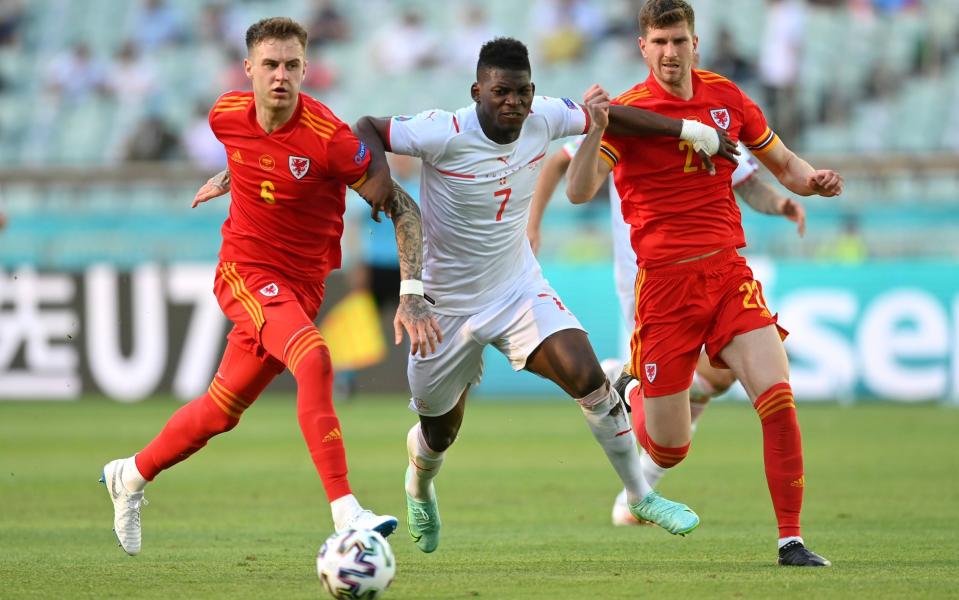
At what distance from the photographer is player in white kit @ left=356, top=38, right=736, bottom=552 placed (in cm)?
741

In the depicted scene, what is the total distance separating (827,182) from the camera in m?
7.41

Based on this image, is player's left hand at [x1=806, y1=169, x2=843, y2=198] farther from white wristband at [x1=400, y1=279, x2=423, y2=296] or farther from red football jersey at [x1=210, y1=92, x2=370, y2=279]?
red football jersey at [x1=210, y1=92, x2=370, y2=279]

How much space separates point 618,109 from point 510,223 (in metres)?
0.85

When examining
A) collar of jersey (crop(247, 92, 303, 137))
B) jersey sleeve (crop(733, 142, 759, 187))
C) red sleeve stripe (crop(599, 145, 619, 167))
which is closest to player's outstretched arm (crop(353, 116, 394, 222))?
collar of jersey (crop(247, 92, 303, 137))

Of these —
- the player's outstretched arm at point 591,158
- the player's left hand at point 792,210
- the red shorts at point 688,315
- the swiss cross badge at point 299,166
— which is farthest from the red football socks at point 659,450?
the swiss cross badge at point 299,166

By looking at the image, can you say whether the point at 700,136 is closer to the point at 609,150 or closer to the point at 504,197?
the point at 609,150

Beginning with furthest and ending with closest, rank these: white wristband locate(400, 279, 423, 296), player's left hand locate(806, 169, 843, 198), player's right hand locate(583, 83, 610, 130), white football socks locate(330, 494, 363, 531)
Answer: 1. player's left hand locate(806, 169, 843, 198)
2. player's right hand locate(583, 83, 610, 130)
3. white wristband locate(400, 279, 423, 296)
4. white football socks locate(330, 494, 363, 531)

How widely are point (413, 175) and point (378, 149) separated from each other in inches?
505

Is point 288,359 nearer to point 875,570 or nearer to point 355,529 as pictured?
point 355,529

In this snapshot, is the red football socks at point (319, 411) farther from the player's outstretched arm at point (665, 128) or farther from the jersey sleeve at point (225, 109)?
the player's outstretched arm at point (665, 128)

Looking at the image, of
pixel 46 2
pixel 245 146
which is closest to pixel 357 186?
pixel 245 146

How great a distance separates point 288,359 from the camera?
22.6ft

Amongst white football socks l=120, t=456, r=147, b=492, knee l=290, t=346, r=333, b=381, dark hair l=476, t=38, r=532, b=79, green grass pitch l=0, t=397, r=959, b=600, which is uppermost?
dark hair l=476, t=38, r=532, b=79

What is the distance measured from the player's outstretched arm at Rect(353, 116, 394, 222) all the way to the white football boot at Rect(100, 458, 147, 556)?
2.01 metres
